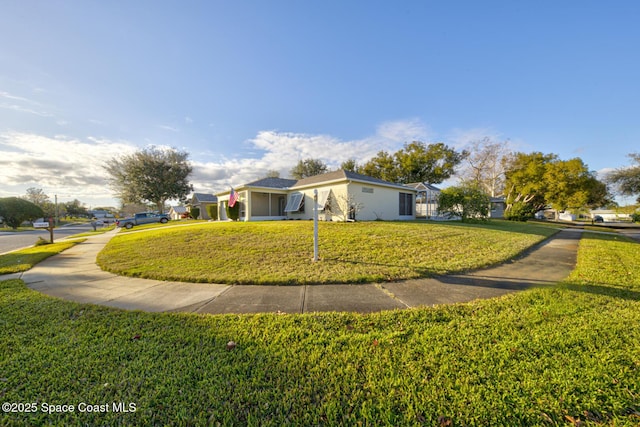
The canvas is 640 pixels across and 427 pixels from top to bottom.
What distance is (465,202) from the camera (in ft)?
54.1

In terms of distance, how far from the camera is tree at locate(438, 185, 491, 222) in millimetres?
16500

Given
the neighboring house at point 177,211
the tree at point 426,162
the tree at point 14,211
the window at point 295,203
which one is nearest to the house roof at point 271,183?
the window at point 295,203

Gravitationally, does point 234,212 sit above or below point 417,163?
below

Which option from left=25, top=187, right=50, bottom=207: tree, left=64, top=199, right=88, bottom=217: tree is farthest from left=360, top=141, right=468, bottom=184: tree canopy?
left=64, top=199, right=88, bottom=217: tree

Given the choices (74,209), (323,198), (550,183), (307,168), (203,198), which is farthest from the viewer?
(74,209)

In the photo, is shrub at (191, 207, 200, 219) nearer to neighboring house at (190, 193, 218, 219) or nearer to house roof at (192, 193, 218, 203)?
neighboring house at (190, 193, 218, 219)

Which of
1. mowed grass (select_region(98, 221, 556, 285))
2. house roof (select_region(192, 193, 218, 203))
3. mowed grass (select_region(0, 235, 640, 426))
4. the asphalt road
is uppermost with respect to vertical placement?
house roof (select_region(192, 193, 218, 203))

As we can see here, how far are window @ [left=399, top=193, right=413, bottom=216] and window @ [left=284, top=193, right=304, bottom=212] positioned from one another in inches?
291

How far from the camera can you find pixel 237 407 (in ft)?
5.49

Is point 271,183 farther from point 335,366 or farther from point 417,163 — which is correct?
point 417,163

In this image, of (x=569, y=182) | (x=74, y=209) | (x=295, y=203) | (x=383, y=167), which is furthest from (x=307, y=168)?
(x=74, y=209)

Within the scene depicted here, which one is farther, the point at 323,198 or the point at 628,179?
→ the point at 628,179

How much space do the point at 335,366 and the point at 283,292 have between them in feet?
6.90

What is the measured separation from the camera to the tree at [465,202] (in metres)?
16.5
